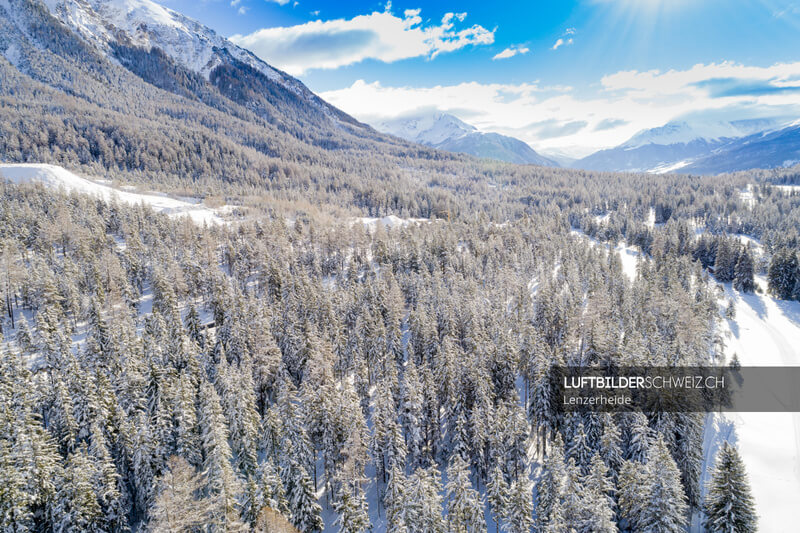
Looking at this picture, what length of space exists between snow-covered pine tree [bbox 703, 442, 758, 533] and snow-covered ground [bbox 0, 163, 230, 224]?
135888mm

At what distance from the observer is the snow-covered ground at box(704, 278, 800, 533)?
1588 inches

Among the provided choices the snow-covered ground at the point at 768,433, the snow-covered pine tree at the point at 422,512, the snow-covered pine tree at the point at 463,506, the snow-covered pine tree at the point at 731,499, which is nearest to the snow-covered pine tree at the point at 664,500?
the snow-covered pine tree at the point at 731,499

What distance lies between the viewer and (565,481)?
3072 centimetres

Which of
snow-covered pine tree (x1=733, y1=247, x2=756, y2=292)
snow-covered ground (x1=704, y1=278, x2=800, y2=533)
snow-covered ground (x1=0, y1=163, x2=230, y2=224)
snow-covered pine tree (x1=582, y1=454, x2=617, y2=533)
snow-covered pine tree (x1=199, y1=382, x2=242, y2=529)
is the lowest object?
snow-covered ground (x1=704, y1=278, x2=800, y2=533)

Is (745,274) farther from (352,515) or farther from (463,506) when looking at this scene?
(352,515)

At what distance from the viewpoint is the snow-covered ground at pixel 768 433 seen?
40344 mm

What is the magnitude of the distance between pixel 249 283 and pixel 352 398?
66.3 meters

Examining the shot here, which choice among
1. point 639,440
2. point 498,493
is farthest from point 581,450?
point 498,493

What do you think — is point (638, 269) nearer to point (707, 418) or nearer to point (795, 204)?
point (707, 418)

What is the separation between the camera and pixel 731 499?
95.2 ft

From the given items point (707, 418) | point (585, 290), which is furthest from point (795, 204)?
point (707, 418)

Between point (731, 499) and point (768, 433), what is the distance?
1400 inches

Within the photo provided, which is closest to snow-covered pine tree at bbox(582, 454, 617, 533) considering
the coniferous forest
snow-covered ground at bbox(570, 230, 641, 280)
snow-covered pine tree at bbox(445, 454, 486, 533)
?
the coniferous forest

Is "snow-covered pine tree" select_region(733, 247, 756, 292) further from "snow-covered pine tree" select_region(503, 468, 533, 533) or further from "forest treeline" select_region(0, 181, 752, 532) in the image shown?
"snow-covered pine tree" select_region(503, 468, 533, 533)
